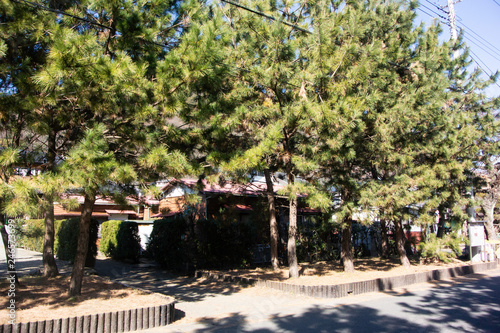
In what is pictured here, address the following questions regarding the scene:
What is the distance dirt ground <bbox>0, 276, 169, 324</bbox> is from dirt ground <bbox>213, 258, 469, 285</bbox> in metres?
4.42

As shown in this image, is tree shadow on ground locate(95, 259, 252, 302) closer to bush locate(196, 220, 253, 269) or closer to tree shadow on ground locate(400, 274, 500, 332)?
bush locate(196, 220, 253, 269)

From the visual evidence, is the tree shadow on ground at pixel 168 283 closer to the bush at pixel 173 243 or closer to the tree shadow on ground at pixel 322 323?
the bush at pixel 173 243

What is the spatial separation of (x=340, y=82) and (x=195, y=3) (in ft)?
13.9

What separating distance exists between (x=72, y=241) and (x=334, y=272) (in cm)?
987

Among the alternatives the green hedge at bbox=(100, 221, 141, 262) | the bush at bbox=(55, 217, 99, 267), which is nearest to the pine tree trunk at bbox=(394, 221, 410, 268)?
the green hedge at bbox=(100, 221, 141, 262)

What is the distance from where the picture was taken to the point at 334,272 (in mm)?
12258

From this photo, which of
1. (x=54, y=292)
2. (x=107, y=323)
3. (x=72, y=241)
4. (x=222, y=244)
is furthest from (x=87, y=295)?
(x=72, y=241)

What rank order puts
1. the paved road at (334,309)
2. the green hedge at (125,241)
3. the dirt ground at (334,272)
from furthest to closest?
the green hedge at (125,241)
the dirt ground at (334,272)
the paved road at (334,309)

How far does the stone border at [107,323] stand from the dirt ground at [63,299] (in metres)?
0.28

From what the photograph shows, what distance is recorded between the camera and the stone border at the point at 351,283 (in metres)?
9.05

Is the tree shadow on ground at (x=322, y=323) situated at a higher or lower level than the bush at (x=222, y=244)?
lower

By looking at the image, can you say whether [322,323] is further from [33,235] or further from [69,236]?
[33,235]

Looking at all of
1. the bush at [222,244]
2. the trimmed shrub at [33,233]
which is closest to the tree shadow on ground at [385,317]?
the bush at [222,244]

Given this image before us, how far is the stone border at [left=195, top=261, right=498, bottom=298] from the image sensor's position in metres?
9.05
